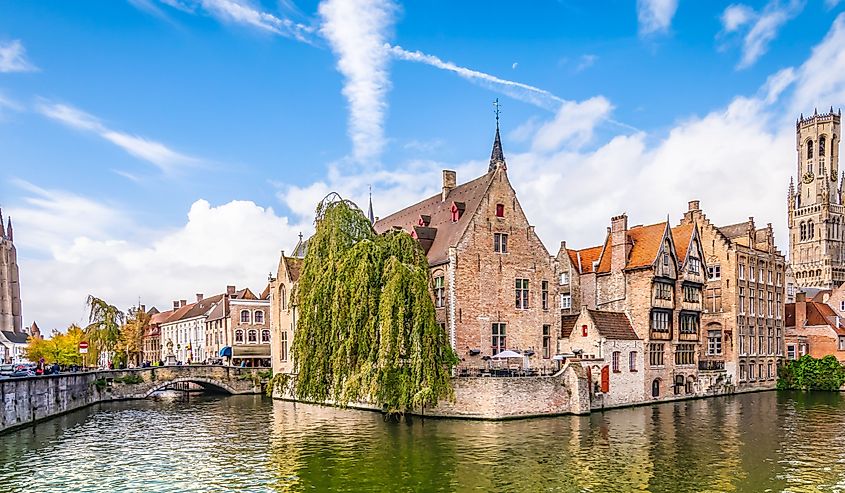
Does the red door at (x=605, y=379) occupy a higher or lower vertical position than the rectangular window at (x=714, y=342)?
lower

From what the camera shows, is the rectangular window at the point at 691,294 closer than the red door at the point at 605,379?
No

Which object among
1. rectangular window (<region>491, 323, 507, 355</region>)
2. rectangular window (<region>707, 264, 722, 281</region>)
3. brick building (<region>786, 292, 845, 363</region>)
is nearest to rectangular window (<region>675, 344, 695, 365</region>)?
rectangular window (<region>707, 264, 722, 281</region>)

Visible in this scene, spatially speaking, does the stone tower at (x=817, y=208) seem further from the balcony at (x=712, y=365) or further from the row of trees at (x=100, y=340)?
the row of trees at (x=100, y=340)

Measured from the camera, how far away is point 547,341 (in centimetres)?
4541

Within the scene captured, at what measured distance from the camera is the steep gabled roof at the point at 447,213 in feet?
143

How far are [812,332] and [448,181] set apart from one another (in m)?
34.9

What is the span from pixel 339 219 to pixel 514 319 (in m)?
12.7

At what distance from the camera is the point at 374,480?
2311 centimetres

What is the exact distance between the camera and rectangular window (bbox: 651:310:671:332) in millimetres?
45875

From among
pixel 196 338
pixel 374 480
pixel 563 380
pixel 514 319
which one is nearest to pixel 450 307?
pixel 514 319

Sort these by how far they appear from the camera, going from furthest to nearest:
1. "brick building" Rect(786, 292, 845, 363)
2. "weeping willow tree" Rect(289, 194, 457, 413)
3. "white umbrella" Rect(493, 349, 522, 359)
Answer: "brick building" Rect(786, 292, 845, 363)
"white umbrella" Rect(493, 349, 522, 359)
"weeping willow tree" Rect(289, 194, 457, 413)

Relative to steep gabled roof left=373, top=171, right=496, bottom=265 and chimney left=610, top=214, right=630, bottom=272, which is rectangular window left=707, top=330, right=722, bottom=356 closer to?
chimney left=610, top=214, right=630, bottom=272

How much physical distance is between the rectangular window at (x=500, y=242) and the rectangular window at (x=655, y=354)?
36.5 feet

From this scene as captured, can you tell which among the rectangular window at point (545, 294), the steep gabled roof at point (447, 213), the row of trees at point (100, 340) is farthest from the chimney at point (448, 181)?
the row of trees at point (100, 340)
